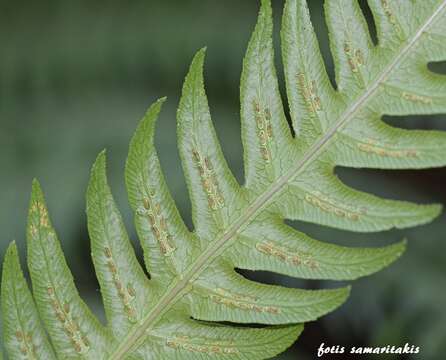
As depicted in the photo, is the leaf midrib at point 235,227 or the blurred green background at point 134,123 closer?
the leaf midrib at point 235,227

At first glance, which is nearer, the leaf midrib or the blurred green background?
the leaf midrib

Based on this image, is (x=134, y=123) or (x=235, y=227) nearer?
(x=235, y=227)

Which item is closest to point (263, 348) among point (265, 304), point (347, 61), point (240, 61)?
point (265, 304)

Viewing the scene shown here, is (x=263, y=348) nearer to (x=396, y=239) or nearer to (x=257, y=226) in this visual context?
(x=257, y=226)
